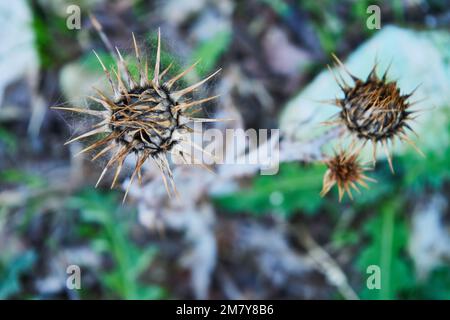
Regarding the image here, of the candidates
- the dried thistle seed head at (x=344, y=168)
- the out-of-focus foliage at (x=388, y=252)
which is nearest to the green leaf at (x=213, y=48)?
the dried thistle seed head at (x=344, y=168)

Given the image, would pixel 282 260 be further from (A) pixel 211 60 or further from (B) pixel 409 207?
(A) pixel 211 60

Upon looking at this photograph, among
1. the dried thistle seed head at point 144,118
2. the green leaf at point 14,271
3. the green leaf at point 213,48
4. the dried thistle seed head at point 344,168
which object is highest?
the green leaf at point 213,48

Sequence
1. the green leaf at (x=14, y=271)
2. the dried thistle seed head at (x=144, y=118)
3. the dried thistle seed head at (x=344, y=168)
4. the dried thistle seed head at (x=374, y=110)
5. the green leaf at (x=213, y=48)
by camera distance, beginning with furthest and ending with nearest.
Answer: the green leaf at (x=213, y=48) < the green leaf at (x=14, y=271) < the dried thistle seed head at (x=344, y=168) < the dried thistle seed head at (x=374, y=110) < the dried thistle seed head at (x=144, y=118)

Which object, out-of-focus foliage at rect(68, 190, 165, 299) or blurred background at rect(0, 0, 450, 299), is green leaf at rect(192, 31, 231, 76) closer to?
blurred background at rect(0, 0, 450, 299)

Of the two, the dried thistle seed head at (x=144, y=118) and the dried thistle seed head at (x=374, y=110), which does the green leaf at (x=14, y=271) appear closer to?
the dried thistle seed head at (x=144, y=118)

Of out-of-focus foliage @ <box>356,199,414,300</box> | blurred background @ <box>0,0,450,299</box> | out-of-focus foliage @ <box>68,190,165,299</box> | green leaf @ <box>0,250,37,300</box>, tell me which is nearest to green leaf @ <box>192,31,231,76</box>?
blurred background @ <box>0,0,450,299</box>

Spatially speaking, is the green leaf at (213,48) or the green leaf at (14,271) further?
the green leaf at (213,48)

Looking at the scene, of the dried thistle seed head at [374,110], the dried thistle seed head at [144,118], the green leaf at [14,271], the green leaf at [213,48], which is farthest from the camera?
the green leaf at [213,48]
